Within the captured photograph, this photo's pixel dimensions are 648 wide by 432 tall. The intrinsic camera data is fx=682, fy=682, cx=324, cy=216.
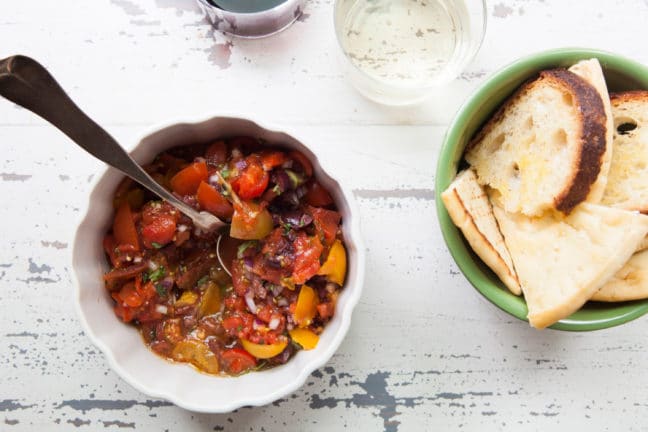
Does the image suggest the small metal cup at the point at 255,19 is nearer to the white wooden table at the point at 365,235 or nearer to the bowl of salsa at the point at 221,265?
the white wooden table at the point at 365,235

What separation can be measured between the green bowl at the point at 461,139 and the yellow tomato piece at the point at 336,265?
1.07ft

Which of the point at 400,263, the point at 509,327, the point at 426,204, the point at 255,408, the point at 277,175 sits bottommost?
the point at 255,408

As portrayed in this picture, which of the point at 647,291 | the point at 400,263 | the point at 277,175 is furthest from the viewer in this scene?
the point at 400,263

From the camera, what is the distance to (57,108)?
163 cm

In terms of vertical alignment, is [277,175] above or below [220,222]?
above

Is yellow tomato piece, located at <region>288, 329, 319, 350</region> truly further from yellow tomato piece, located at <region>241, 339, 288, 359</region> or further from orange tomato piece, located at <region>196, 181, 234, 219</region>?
orange tomato piece, located at <region>196, 181, 234, 219</region>

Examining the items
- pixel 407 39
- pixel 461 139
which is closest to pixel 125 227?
pixel 461 139

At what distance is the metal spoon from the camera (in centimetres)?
149

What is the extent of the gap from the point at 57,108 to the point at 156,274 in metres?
0.69

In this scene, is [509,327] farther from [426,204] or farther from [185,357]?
[185,357]

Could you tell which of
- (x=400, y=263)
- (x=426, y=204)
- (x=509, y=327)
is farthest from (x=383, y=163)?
(x=509, y=327)

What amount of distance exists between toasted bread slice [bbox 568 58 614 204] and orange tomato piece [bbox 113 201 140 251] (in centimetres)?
136

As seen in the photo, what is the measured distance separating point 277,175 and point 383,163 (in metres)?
0.47

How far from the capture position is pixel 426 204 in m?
2.41
